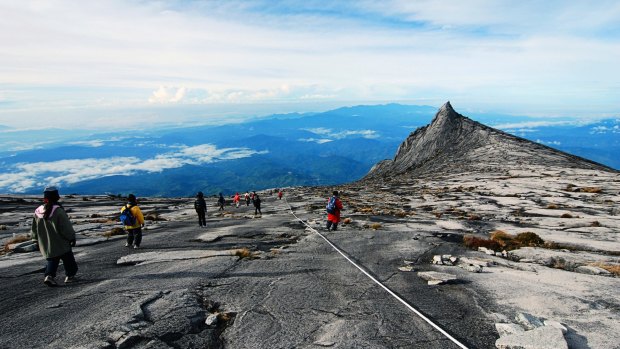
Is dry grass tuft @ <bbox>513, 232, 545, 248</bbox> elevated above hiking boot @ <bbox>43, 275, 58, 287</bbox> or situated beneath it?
situated beneath

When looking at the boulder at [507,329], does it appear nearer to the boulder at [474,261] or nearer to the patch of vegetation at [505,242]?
the boulder at [474,261]

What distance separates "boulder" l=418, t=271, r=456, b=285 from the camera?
37.1 feet

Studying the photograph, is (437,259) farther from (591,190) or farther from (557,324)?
(591,190)

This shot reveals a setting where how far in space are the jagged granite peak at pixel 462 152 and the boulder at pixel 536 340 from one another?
6429 cm

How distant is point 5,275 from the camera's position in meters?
12.6

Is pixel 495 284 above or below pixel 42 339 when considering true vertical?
below

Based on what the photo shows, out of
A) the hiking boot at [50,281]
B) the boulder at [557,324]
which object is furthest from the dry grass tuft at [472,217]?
the hiking boot at [50,281]

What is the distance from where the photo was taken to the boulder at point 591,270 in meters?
12.8

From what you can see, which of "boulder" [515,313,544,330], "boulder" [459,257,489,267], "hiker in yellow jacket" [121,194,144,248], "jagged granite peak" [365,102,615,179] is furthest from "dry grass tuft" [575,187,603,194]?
"hiker in yellow jacket" [121,194,144,248]

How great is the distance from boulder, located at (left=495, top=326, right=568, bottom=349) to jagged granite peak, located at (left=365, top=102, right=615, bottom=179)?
211 feet

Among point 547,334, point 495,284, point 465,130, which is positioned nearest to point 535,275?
point 495,284

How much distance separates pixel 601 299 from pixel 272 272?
995cm

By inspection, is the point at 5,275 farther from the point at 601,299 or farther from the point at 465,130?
the point at 465,130

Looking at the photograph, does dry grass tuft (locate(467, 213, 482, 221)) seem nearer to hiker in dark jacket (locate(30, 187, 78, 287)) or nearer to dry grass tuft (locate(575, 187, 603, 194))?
dry grass tuft (locate(575, 187, 603, 194))
